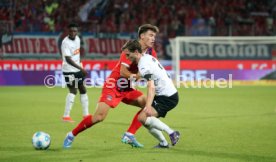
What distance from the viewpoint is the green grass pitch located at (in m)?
7.88

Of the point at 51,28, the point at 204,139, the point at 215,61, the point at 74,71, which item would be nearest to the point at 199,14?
the point at 215,61

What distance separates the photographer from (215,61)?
25.0 metres

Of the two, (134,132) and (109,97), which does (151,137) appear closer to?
(134,132)

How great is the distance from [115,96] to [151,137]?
1608mm

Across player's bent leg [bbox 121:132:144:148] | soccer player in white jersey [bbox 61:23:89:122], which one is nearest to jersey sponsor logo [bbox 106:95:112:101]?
player's bent leg [bbox 121:132:144:148]

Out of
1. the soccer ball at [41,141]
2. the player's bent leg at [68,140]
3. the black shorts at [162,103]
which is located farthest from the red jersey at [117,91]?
the soccer ball at [41,141]

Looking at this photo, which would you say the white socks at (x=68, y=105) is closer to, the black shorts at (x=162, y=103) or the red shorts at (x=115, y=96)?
the red shorts at (x=115, y=96)

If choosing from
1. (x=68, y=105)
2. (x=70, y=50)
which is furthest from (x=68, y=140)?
(x=70, y=50)

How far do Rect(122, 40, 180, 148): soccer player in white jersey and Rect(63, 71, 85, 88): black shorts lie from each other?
4.42 metres

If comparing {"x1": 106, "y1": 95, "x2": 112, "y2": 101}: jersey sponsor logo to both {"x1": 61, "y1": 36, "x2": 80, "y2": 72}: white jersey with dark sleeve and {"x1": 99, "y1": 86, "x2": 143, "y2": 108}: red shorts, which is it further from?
{"x1": 61, "y1": 36, "x2": 80, "y2": 72}: white jersey with dark sleeve

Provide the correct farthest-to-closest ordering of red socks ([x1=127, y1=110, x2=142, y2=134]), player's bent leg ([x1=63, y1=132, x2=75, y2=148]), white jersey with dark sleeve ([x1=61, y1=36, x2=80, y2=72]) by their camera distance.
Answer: white jersey with dark sleeve ([x1=61, y1=36, x2=80, y2=72]) → red socks ([x1=127, y1=110, x2=142, y2=134]) → player's bent leg ([x1=63, y1=132, x2=75, y2=148])

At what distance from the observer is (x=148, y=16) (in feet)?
94.0

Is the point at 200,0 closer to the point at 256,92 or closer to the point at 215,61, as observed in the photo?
the point at 215,61

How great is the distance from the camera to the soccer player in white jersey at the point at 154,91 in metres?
8.08
